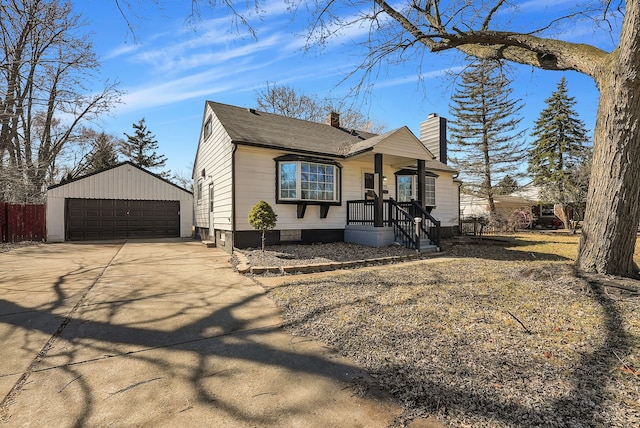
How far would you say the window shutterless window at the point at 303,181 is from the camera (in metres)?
9.48

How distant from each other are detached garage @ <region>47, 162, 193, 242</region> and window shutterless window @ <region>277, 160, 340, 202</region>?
26.7 ft

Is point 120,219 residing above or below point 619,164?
below

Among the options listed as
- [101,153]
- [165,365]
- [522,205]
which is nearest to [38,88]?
[165,365]

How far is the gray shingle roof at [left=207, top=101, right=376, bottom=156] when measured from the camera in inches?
372

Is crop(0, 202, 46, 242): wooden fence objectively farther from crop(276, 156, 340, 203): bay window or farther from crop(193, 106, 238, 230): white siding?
crop(276, 156, 340, 203): bay window

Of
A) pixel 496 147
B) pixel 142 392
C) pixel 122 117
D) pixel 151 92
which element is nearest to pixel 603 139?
pixel 142 392

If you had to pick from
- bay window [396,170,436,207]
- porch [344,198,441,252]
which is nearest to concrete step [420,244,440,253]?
porch [344,198,441,252]

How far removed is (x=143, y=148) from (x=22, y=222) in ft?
84.1

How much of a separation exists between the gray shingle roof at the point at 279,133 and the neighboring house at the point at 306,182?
5 centimetres

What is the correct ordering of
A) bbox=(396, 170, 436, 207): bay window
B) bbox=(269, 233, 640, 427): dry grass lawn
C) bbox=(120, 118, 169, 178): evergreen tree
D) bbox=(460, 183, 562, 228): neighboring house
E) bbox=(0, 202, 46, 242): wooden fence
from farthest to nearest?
bbox=(120, 118, 169, 178): evergreen tree
bbox=(460, 183, 562, 228): neighboring house
bbox=(396, 170, 436, 207): bay window
bbox=(0, 202, 46, 242): wooden fence
bbox=(269, 233, 640, 427): dry grass lawn

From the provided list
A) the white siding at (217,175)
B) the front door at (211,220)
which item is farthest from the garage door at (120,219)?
the front door at (211,220)

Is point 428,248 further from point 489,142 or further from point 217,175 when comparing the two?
point 489,142

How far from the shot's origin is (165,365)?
2.52 meters

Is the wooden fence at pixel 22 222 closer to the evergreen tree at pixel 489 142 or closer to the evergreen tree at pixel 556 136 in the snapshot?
the evergreen tree at pixel 489 142
